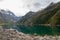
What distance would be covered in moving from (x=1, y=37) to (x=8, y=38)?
164cm

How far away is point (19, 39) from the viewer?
43.2 meters

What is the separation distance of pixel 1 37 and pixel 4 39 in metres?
1.78

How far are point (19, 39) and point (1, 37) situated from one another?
3.98 m

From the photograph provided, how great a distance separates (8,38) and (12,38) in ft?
2.90

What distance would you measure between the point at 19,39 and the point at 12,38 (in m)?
1.55

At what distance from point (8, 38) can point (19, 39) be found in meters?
2.42

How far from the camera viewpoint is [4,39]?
41.7 metres

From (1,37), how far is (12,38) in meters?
2.44

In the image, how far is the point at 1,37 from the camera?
A: 43250mm

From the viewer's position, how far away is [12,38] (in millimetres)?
43094

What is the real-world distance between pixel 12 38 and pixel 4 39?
2.09m

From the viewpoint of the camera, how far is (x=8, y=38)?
42.8 meters
